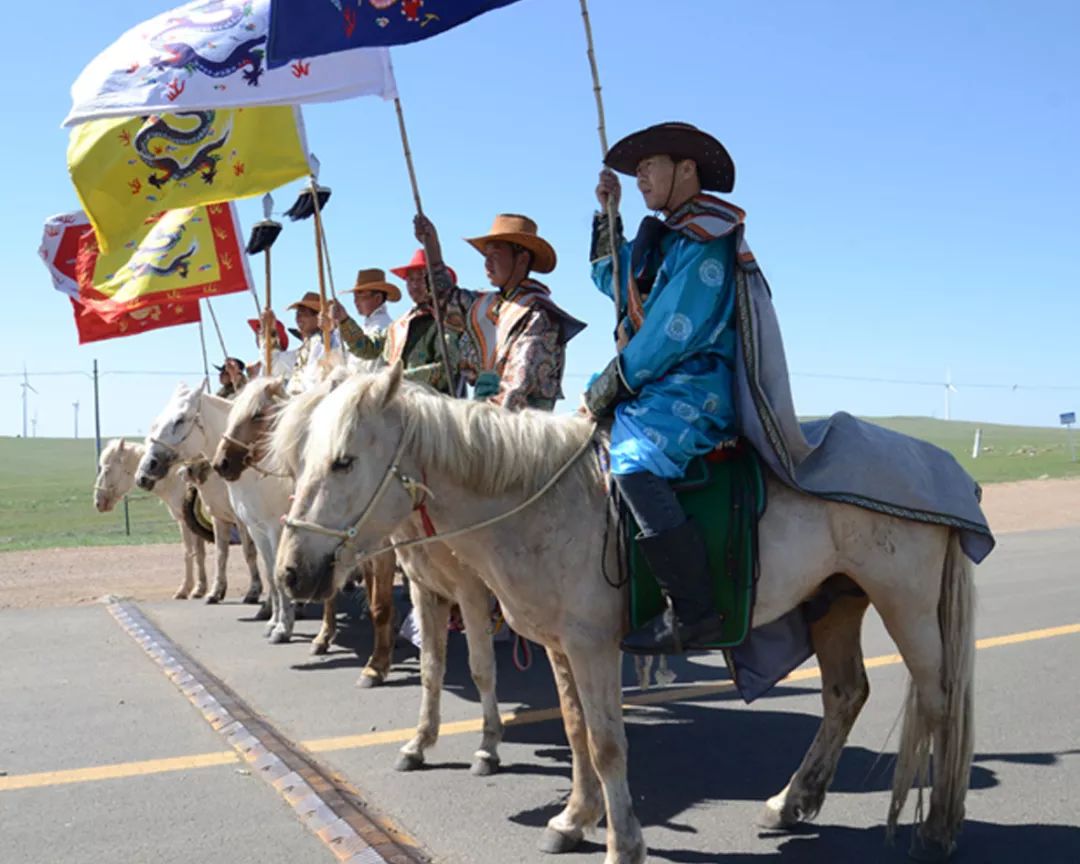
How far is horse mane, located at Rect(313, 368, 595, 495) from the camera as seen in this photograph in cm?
356

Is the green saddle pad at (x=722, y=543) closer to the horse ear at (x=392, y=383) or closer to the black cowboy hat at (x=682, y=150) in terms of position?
the horse ear at (x=392, y=383)

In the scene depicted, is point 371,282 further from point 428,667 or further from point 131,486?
point 131,486

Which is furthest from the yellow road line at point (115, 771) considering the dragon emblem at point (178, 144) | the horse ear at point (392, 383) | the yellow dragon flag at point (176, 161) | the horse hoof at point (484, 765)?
the dragon emblem at point (178, 144)

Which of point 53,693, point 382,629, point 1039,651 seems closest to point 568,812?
point 382,629

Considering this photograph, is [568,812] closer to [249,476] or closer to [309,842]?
[309,842]

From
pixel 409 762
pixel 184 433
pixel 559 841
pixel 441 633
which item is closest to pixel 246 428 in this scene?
pixel 184 433

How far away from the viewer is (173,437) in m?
9.54

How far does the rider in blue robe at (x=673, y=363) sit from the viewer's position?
3.70 m

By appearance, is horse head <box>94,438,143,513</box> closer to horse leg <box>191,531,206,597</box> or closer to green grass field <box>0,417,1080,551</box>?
green grass field <box>0,417,1080,551</box>

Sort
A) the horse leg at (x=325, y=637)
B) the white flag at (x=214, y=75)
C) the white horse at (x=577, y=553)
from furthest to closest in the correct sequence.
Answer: the horse leg at (x=325, y=637) → the white flag at (x=214, y=75) → the white horse at (x=577, y=553)

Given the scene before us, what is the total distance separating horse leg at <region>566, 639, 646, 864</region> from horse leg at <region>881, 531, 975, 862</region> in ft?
4.11

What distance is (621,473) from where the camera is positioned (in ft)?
12.3

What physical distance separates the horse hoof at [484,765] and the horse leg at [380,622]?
2.03m

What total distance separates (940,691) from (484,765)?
2.34 metres
